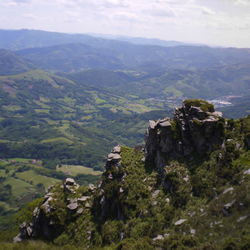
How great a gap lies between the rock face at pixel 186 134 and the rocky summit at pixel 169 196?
222 millimetres

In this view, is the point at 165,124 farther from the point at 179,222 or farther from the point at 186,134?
the point at 179,222

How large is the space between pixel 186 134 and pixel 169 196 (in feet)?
54.1

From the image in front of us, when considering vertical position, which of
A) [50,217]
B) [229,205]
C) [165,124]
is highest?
[165,124]

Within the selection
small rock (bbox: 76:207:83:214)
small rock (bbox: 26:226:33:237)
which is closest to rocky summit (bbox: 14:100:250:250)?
small rock (bbox: 76:207:83:214)

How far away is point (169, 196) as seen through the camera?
63688mm

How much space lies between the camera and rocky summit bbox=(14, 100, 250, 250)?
48.3 metres

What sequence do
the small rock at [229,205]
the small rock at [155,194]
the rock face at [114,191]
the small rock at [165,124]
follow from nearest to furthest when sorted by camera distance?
the small rock at [229,205] < the small rock at [155,194] < the rock face at [114,191] < the small rock at [165,124]

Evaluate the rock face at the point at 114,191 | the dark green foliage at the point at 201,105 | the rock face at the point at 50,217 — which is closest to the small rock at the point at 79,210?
the rock face at the point at 50,217

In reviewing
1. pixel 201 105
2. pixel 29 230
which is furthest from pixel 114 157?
pixel 29 230

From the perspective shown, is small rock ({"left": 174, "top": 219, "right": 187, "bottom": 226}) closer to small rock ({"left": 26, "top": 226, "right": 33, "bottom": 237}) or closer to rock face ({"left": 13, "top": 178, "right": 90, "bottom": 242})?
rock face ({"left": 13, "top": 178, "right": 90, "bottom": 242})

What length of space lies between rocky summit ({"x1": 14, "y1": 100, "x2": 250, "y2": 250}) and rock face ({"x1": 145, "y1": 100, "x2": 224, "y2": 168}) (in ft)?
0.73

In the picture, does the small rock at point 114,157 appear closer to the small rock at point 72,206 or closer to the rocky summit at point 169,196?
the rocky summit at point 169,196

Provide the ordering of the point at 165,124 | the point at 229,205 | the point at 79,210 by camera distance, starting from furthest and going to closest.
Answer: the point at 79,210, the point at 165,124, the point at 229,205

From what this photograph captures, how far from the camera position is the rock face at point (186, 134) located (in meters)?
68.1
